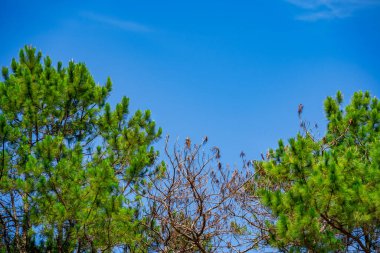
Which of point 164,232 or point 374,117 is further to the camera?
point 374,117

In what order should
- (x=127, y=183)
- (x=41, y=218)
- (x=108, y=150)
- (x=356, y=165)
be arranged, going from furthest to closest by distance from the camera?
(x=108, y=150) < (x=127, y=183) < (x=41, y=218) < (x=356, y=165)

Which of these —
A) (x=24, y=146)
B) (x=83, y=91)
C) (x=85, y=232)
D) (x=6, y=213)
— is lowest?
(x=85, y=232)

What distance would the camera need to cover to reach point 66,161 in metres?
6.09

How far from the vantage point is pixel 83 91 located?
8.00 m

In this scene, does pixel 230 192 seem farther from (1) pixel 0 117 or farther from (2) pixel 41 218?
(1) pixel 0 117

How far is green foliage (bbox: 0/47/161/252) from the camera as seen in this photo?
5852 mm

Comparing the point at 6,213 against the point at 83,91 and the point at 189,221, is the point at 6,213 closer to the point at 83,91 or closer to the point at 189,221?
the point at 83,91

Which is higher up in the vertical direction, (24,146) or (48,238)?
(24,146)

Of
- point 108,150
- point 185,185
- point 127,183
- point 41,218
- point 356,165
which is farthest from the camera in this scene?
point 108,150

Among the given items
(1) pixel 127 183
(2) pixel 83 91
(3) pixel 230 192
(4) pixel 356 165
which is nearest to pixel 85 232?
(1) pixel 127 183

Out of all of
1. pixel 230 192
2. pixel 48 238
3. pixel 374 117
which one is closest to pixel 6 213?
pixel 48 238

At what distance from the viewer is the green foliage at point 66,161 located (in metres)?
5.85

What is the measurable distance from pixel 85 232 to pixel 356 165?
3.73 meters

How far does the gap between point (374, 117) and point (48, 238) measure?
231 inches
